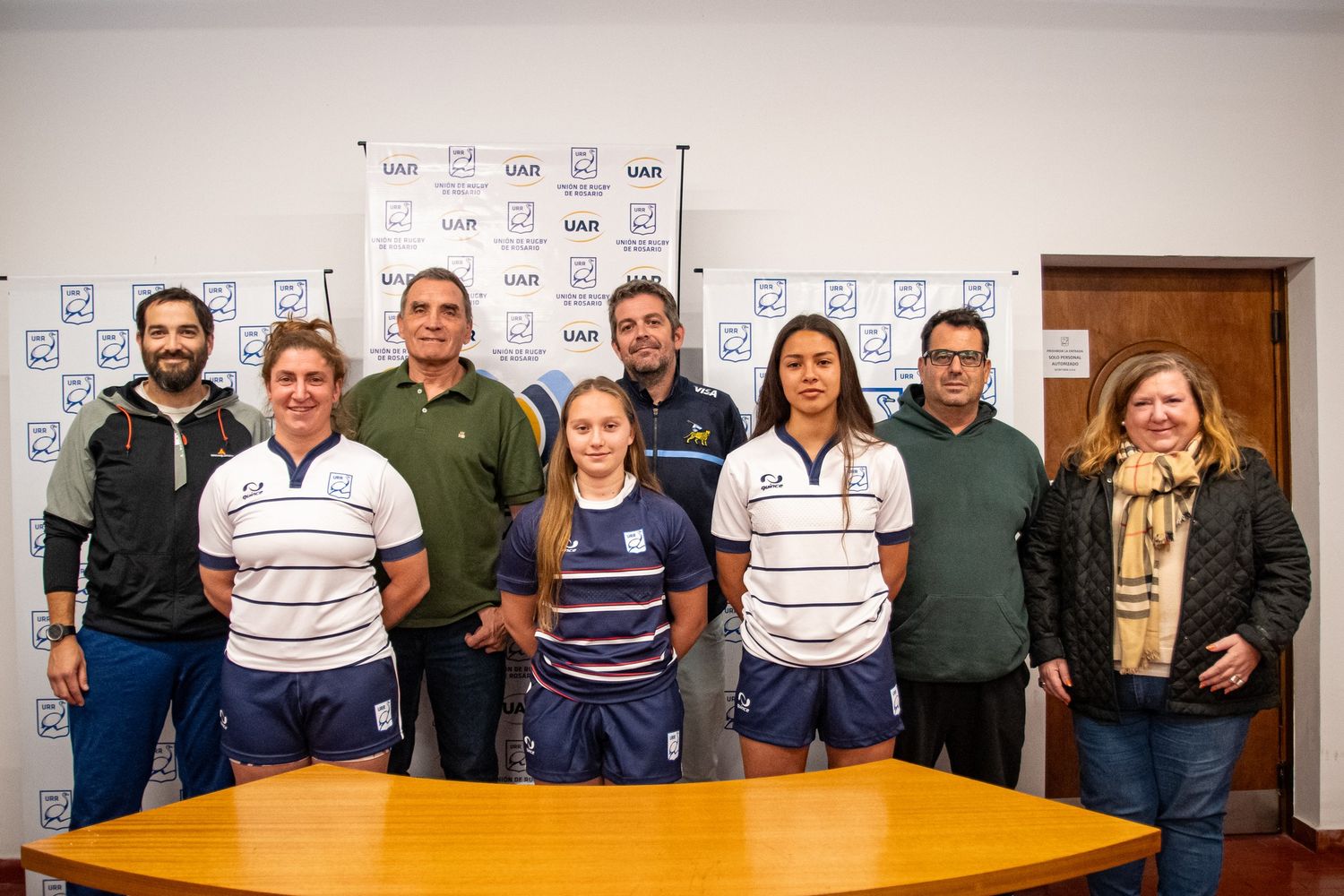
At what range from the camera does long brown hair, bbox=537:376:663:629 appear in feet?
6.57

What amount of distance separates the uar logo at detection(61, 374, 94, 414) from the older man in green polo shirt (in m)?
1.18

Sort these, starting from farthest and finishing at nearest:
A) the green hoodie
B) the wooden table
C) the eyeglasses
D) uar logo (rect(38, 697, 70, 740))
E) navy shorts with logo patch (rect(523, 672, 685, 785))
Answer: uar logo (rect(38, 697, 70, 740))
the eyeglasses
the green hoodie
navy shorts with logo patch (rect(523, 672, 685, 785))
the wooden table

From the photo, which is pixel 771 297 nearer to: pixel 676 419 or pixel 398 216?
pixel 676 419

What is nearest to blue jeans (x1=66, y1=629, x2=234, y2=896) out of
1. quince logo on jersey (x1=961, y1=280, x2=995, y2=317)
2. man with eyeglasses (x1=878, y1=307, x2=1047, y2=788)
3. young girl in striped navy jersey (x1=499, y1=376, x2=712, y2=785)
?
young girl in striped navy jersey (x1=499, y1=376, x2=712, y2=785)

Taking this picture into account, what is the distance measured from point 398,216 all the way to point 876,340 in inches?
71.5

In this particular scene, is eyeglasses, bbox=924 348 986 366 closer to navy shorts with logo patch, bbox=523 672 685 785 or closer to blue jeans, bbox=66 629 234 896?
navy shorts with logo patch, bbox=523 672 685 785

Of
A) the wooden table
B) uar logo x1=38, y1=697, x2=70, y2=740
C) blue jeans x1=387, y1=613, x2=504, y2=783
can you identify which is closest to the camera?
the wooden table

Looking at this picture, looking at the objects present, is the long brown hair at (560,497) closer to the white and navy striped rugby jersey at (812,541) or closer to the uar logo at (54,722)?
the white and navy striped rugby jersey at (812,541)

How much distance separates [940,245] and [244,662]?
9.21ft

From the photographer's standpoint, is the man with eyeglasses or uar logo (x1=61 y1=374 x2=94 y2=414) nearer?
the man with eyeglasses

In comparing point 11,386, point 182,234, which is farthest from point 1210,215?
point 11,386

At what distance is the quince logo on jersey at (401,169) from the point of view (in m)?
2.90

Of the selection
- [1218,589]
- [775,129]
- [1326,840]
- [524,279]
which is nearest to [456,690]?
[524,279]

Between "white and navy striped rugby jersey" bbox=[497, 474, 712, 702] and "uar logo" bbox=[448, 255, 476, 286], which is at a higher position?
"uar logo" bbox=[448, 255, 476, 286]
